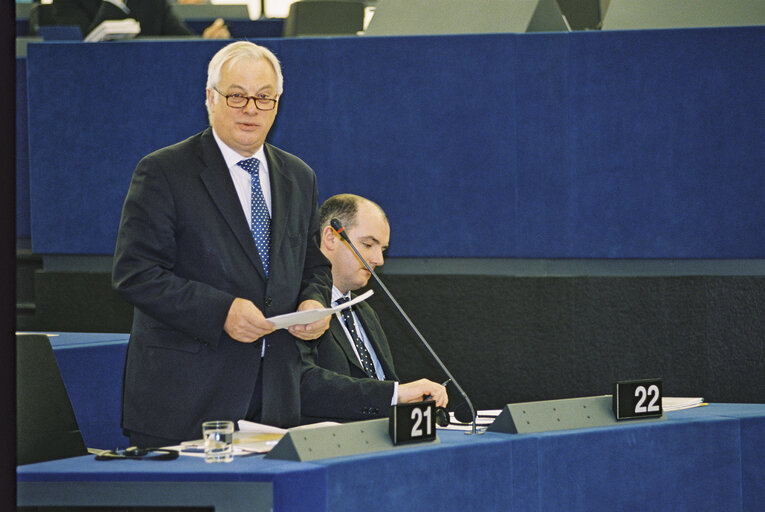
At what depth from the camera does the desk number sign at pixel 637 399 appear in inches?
81.2

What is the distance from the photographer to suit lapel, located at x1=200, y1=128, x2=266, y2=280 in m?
2.01

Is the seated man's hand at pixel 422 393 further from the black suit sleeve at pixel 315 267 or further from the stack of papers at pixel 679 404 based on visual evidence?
the stack of papers at pixel 679 404

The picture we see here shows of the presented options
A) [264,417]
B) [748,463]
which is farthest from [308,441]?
[748,463]

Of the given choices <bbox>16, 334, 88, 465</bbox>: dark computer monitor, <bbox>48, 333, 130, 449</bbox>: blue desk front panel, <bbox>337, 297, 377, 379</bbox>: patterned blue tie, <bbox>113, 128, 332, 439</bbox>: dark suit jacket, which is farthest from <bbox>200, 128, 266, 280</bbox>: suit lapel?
<bbox>48, 333, 130, 449</bbox>: blue desk front panel

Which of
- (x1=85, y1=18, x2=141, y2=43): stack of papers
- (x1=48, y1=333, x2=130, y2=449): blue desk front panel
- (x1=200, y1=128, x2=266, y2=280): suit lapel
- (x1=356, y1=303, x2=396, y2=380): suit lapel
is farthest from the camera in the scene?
(x1=85, y1=18, x2=141, y2=43): stack of papers

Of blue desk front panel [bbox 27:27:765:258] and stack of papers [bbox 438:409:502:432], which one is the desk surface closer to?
stack of papers [bbox 438:409:502:432]

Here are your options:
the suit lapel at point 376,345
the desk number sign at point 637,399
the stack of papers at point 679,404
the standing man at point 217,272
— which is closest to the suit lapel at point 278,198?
the standing man at point 217,272

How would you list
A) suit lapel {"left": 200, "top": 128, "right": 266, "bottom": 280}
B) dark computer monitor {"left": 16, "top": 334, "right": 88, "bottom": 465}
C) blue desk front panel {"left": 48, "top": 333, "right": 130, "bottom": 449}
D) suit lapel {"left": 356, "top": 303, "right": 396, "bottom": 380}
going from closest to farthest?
dark computer monitor {"left": 16, "top": 334, "right": 88, "bottom": 465} < suit lapel {"left": 200, "top": 128, "right": 266, "bottom": 280} < suit lapel {"left": 356, "top": 303, "right": 396, "bottom": 380} < blue desk front panel {"left": 48, "top": 333, "right": 130, "bottom": 449}

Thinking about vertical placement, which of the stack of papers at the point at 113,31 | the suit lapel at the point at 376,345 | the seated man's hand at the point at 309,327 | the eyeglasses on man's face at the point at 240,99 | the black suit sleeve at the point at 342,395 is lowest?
the black suit sleeve at the point at 342,395

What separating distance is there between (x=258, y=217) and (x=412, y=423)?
1.82 ft

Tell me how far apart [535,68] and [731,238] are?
2.72ft

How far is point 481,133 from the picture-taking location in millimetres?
3400

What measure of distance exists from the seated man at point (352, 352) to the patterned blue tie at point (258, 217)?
0.24 metres

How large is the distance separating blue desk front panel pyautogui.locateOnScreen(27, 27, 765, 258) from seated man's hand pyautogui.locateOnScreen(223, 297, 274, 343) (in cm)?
162
